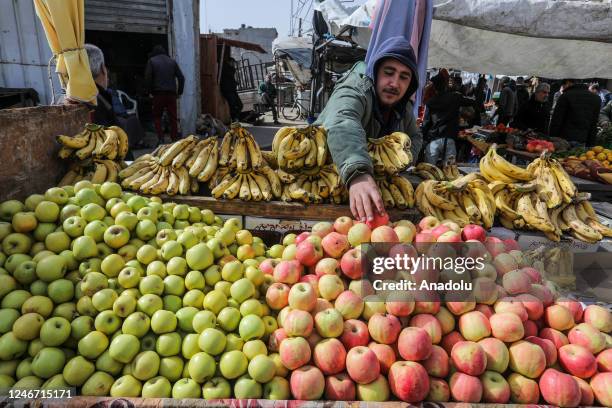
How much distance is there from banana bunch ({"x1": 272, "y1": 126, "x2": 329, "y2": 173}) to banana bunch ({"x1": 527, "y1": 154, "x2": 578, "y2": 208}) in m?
1.89

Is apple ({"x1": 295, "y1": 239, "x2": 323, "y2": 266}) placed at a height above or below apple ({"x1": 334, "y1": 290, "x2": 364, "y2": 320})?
above

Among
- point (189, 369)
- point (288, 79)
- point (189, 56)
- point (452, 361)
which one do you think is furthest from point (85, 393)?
point (288, 79)

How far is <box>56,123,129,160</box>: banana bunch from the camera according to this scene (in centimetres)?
289

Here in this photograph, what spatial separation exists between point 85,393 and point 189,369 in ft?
1.37

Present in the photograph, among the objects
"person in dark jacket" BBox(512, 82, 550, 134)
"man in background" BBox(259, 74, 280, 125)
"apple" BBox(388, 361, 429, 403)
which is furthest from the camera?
"man in background" BBox(259, 74, 280, 125)

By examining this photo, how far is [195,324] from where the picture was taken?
5.47 feet

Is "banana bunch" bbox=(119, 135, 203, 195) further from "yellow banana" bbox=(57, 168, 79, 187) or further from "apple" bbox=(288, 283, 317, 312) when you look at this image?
"apple" bbox=(288, 283, 317, 312)

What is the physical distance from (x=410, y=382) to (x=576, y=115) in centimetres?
828

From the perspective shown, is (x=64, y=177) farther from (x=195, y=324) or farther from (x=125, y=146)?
(x=195, y=324)

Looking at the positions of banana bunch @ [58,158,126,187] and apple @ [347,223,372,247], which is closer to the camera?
apple @ [347,223,372,247]

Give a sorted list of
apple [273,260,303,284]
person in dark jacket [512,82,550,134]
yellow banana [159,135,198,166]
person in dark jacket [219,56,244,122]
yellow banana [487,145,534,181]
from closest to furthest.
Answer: apple [273,260,303,284] → yellow banana [159,135,198,166] → yellow banana [487,145,534,181] → person in dark jacket [512,82,550,134] → person in dark jacket [219,56,244,122]

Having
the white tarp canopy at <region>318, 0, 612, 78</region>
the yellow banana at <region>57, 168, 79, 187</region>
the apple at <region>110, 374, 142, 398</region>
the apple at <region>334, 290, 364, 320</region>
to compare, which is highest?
the white tarp canopy at <region>318, 0, 612, 78</region>

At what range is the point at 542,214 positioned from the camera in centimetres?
287

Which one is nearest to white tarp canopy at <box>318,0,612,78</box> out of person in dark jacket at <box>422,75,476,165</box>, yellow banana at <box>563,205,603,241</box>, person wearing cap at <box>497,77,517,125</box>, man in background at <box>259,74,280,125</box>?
person in dark jacket at <box>422,75,476,165</box>
